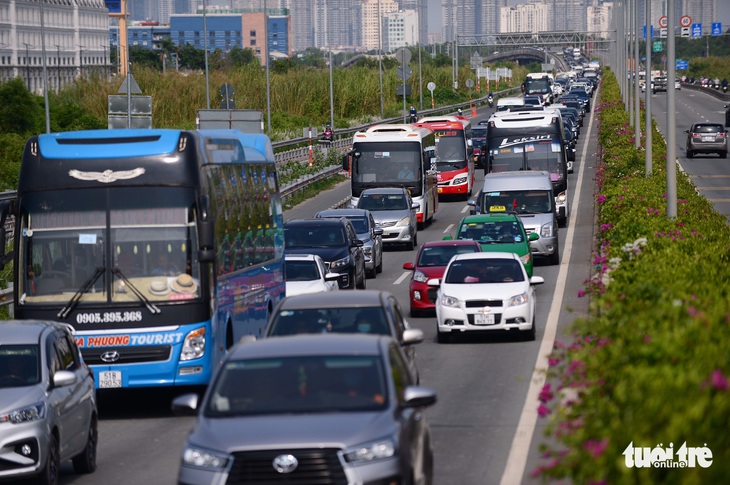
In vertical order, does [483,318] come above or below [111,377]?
below

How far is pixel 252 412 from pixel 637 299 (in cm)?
412

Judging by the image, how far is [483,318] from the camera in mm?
21719

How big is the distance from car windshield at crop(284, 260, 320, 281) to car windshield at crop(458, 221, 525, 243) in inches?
213

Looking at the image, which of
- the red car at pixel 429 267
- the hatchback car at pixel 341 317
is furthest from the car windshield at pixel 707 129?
the hatchback car at pixel 341 317

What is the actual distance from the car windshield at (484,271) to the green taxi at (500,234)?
5753 mm

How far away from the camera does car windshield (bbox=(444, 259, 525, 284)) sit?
22.5 m

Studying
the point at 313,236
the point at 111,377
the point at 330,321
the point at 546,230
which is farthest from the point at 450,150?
the point at 330,321

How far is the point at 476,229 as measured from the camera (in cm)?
3027

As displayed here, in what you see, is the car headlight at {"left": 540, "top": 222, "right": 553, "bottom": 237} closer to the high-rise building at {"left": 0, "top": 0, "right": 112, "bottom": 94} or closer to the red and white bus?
the red and white bus

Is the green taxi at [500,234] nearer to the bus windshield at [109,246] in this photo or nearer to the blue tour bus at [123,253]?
the blue tour bus at [123,253]

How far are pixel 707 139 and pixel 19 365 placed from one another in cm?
5552

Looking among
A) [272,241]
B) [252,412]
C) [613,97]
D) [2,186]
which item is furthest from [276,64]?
[252,412]

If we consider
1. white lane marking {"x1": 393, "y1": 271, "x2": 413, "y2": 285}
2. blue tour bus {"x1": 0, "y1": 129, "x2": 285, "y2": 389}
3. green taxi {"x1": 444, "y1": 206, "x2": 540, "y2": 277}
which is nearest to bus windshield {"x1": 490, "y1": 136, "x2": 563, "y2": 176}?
white lane marking {"x1": 393, "y1": 271, "x2": 413, "y2": 285}

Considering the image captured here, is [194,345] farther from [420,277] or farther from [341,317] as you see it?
[420,277]
